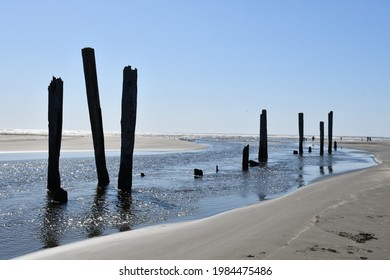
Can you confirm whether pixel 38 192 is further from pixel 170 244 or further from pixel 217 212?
pixel 170 244

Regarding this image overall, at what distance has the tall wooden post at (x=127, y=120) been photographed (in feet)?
35.4

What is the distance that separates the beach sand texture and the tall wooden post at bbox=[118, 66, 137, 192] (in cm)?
462

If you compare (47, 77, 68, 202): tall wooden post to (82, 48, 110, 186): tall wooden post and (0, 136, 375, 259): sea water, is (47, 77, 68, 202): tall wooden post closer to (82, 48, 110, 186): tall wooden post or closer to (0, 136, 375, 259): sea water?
(0, 136, 375, 259): sea water

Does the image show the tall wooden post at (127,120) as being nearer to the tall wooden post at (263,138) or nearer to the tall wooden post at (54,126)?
the tall wooden post at (54,126)

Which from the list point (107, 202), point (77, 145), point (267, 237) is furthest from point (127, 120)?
point (77, 145)

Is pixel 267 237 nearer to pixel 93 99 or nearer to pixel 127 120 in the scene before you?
pixel 127 120

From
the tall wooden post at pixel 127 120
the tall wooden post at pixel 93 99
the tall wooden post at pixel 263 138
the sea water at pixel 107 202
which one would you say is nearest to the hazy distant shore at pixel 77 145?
the tall wooden post at pixel 263 138

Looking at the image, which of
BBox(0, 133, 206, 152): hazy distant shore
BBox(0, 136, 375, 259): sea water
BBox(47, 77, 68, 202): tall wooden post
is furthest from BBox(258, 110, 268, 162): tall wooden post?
BBox(47, 77, 68, 202): tall wooden post

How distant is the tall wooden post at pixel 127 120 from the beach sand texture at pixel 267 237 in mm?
4625

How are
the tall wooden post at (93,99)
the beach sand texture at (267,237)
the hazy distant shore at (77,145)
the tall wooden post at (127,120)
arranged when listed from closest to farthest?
Result: the beach sand texture at (267,237)
the tall wooden post at (127,120)
the tall wooden post at (93,99)
the hazy distant shore at (77,145)

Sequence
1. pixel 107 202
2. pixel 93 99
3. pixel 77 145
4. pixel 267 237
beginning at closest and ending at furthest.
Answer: pixel 267 237 < pixel 107 202 < pixel 93 99 < pixel 77 145

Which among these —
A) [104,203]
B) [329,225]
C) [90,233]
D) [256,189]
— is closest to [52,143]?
[104,203]

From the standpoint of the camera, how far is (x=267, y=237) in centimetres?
460

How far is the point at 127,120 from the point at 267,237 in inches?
280
